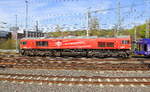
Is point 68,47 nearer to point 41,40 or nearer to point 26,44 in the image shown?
point 41,40

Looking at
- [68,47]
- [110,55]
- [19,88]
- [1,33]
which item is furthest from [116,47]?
[1,33]

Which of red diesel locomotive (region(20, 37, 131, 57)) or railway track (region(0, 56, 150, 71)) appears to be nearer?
railway track (region(0, 56, 150, 71))

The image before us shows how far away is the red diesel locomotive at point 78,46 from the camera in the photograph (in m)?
21.9

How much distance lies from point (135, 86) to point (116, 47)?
13.4 m

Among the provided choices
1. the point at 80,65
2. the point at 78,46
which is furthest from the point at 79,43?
the point at 80,65

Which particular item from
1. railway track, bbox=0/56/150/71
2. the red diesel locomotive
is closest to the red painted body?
the red diesel locomotive

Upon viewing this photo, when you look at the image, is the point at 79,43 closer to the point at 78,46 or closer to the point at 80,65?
the point at 78,46

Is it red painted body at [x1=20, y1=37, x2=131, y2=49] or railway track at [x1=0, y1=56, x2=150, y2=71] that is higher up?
red painted body at [x1=20, y1=37, x2=131, y2=49]

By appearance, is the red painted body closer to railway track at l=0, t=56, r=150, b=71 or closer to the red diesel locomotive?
the red diesel locomotive

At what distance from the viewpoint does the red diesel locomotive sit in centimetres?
2194

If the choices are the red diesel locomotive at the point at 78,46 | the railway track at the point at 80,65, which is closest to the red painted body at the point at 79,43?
the red diesel locomotive at the point at 78,46

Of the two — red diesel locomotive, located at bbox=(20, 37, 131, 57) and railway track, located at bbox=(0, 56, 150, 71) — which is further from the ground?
red diesel locomotive, located at bbox=(20, 37, 131, 57)

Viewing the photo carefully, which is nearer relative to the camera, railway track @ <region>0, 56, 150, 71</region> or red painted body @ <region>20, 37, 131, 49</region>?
railway track @ <region>0, 56, 150, 71</region>

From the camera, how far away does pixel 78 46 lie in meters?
23.3
